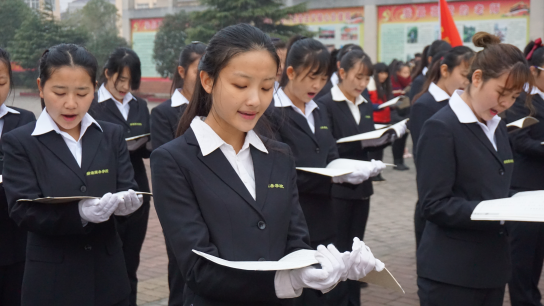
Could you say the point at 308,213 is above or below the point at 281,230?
below

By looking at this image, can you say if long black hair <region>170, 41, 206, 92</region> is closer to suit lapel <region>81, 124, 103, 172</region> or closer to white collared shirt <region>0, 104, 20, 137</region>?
white collared shirt <region>0, 104, 20, 137</region>

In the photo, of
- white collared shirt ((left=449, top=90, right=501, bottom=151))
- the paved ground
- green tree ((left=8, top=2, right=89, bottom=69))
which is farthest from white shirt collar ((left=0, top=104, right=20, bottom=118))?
white collared shirt ((left=449, top=90, right=501, bottom=151))

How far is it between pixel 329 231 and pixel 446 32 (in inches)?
139

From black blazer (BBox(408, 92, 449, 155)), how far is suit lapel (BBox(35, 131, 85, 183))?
8.28 feet

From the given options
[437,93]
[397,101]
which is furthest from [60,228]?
[397,101]

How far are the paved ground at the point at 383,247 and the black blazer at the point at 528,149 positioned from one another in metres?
0.96

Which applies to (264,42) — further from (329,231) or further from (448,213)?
(329,231)

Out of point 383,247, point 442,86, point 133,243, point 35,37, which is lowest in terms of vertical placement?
point 383,247

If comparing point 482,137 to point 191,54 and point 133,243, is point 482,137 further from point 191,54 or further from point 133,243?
point 133,243

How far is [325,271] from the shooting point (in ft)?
5.63

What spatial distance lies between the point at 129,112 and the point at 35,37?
119 centimetres

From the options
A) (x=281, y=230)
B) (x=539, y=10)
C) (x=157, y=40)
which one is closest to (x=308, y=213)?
Result: (x=281, y=230)

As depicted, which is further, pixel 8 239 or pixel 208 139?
pixel 8 239

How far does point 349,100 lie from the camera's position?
4.82 m
